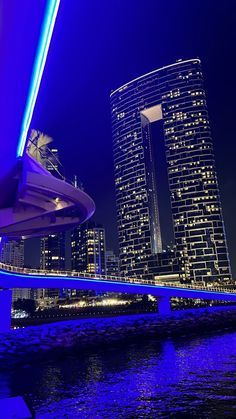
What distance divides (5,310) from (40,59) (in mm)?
41292

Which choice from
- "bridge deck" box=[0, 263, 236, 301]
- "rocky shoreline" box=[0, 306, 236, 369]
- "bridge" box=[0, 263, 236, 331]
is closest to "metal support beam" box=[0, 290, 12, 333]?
"bridge" box=[0, 263, 236, 331]

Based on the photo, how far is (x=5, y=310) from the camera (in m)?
46.1

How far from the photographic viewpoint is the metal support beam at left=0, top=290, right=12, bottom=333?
148 ft

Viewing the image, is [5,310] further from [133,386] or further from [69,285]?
[133,386]

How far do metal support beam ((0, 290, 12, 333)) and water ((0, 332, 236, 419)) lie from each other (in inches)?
620

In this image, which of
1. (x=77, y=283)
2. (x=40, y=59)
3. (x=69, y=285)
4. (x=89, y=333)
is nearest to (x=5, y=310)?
(x=89, y=333)

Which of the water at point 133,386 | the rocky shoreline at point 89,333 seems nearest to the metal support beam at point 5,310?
the rocky shoreline at point 89,333

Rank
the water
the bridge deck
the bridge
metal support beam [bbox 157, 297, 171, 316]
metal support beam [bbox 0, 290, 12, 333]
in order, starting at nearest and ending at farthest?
the water, metal support beam [bbox 0, 290, 12, 333], the bridge, the bridge deck, metal support beam [bbox 157, 297, 171, 316]

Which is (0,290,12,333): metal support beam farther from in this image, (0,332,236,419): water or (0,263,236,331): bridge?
(0,332,236,419): water

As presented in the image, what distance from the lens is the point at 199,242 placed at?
169500 millimetres

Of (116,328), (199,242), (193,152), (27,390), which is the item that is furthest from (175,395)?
(193,152)

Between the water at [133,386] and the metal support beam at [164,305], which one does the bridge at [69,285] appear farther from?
the water at [133,386]

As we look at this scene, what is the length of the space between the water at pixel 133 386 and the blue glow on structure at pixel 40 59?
41.1 ft

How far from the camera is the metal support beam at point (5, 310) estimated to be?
45031 mm
